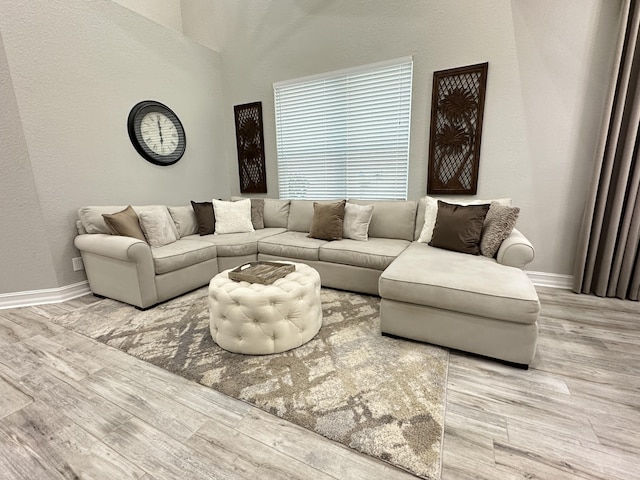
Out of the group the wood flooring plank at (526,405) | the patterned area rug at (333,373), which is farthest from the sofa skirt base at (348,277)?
the wood flooring plank at (526,405)

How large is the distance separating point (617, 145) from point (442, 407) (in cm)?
270

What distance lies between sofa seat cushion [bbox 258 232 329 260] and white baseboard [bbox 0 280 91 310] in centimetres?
186

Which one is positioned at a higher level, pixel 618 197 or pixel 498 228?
pixel 618 197

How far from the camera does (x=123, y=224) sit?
2615 mm

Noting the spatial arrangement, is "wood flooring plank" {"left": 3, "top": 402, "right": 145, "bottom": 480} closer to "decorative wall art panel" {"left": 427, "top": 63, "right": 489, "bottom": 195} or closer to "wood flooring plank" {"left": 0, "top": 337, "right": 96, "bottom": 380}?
"wood flooring plank" {"left": 0, "top": 337, "right": 96, "bottom": 380}

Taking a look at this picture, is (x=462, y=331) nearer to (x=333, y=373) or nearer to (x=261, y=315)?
(x=333, y=373)

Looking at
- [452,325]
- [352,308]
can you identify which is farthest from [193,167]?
[452,325]

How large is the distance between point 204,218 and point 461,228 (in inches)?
110

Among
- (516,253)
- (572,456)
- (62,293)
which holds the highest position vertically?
(516,253)

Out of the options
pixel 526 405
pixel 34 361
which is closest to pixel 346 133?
pixel 526 405

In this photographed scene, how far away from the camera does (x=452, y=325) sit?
1784 mm

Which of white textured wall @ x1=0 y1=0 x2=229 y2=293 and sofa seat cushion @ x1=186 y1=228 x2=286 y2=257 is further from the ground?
white textured wall @ x1=0 y1=0 x2=229 y2=293

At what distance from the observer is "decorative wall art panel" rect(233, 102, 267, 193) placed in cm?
413

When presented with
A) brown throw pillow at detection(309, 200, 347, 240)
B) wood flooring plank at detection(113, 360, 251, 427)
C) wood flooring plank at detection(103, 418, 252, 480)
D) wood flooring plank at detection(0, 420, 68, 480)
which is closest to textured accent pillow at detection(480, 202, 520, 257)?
brown throw pillow at detection(309, 200, 347, 240)
